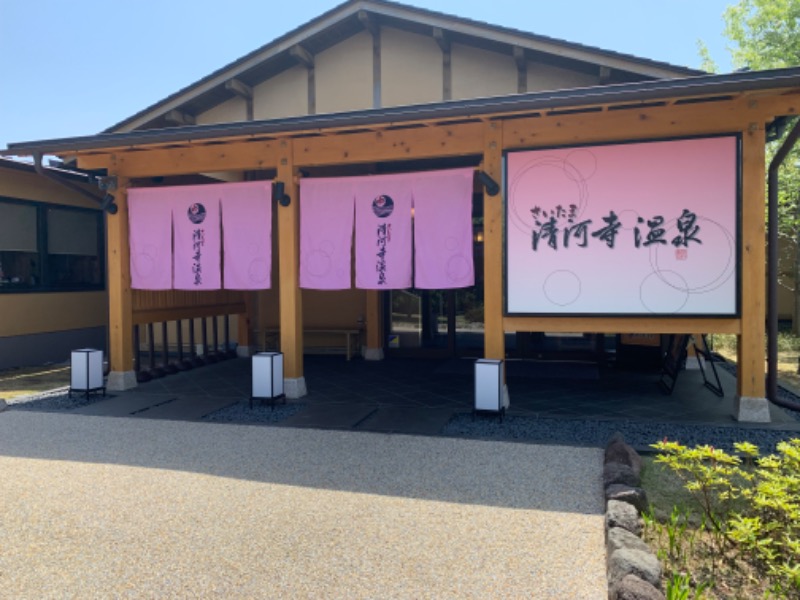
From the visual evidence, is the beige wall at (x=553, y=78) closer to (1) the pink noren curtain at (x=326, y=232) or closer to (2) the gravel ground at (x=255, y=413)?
(1) the pink noren curtain at (x=326, y=232)

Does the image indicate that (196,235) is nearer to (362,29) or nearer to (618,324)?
(362,29)

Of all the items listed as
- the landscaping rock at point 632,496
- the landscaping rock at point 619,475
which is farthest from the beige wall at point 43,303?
the landscaping rock at point 632,496

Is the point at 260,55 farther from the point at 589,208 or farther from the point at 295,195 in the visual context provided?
the point at 589,208

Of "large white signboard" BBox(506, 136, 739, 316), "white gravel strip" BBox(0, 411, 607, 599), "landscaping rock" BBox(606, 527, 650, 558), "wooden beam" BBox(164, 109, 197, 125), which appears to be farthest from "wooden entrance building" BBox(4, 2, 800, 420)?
"landscaping rock" BBox(606, 527, 650, 558)

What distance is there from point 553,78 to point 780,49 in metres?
8.48

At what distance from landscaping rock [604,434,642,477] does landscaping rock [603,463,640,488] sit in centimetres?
13

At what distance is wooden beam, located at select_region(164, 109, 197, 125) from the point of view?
37.0ft

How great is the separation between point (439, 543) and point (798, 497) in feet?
7.26

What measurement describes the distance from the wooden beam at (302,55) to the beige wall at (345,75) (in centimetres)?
13

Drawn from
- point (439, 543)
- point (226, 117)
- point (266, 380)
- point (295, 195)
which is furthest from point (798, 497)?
point (226, 117)

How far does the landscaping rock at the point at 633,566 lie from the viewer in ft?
9.96

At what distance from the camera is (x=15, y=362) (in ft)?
37.4

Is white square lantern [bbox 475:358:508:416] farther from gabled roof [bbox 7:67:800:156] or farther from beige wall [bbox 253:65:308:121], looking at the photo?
beige wall [bbox 253:65:308:121]

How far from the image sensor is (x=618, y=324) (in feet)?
22.8
